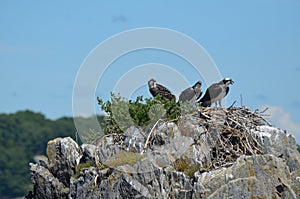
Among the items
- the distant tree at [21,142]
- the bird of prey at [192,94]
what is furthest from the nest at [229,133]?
the distant tree at [21,142]

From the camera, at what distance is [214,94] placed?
29.4m

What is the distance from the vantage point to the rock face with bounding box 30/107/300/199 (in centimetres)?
2486

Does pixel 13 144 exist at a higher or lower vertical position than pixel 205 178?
higher

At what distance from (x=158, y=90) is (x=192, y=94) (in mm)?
1307

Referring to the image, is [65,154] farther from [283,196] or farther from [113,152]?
[283,196]

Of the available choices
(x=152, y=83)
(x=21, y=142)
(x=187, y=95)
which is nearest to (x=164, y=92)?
(x=152, y=83)

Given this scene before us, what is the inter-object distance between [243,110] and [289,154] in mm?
2145

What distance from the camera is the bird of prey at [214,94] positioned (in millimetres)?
29344

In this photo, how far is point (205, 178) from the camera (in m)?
25.0

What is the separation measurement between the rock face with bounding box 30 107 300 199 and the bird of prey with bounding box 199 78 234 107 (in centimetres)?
171

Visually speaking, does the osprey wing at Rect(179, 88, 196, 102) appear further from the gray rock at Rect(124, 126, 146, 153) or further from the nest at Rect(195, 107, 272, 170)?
the gray rock at Rect(124, 126, 146, 153)

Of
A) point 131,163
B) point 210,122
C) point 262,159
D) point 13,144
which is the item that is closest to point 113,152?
point 131,163

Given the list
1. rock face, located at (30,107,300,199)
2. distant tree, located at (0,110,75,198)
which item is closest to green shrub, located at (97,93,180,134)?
rock face, located at (30,107,300,199)

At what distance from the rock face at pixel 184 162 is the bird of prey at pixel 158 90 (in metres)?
2.00
